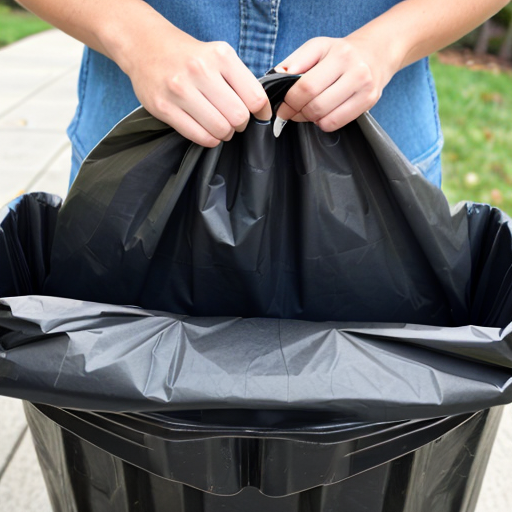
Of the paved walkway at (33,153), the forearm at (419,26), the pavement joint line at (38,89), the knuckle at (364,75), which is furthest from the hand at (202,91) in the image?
the pavement joint line at (38,89)

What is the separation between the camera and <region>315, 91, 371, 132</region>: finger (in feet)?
2.89

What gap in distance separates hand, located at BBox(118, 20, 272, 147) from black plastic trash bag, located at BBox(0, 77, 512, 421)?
0.14ft

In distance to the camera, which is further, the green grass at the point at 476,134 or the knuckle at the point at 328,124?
the green grass at the point at 476,134

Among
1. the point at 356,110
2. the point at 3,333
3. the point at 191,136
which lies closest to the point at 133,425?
the point at 3,333

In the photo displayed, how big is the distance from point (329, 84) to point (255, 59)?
10.7 inches

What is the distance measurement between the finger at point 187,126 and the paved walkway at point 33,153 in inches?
51.6

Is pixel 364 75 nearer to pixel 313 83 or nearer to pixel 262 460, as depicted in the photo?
pixel 313 83

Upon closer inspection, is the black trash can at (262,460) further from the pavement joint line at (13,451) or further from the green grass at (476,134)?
the green grass at (476,134)

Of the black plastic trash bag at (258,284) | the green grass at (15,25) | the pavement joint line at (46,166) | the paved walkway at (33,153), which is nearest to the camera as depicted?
the black plastic trash bag at (258,284)

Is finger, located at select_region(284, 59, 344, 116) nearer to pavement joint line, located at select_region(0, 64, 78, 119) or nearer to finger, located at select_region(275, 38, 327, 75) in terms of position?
finger, located at select_region(275, 38, 327, 75)

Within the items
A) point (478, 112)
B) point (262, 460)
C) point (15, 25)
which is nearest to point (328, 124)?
point (262, 460)

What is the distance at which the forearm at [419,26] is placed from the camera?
39.0 inches

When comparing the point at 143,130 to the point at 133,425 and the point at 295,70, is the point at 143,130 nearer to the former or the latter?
the point at 295,70

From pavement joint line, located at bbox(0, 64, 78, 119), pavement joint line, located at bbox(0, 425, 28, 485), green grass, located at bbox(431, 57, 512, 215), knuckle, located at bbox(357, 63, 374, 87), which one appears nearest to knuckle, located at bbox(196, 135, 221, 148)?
knuckle, located at bbox(357, 63, 374, 87)
